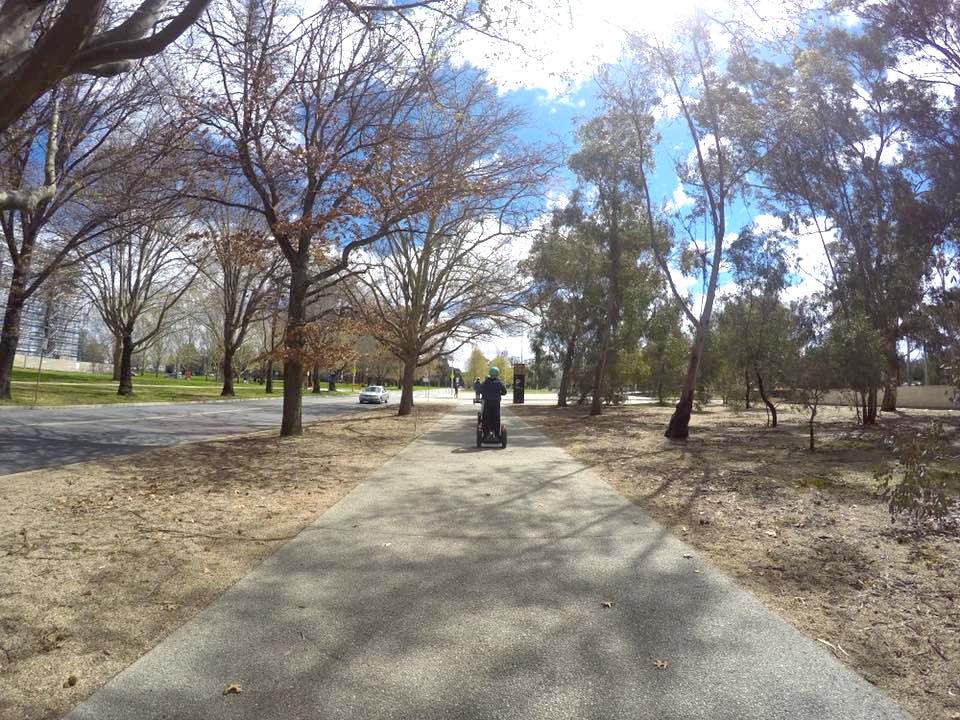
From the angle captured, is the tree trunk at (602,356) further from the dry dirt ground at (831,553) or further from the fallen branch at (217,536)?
the fallen branch at (217,536)

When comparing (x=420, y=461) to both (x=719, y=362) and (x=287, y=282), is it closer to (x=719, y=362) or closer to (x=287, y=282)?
(x=287, y=282)

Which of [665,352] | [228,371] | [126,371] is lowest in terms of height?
[126,371]

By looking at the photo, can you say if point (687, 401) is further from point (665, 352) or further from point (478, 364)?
point (478, 364)

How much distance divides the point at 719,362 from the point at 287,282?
97.5ft

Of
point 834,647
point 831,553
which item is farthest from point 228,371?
point 834,647

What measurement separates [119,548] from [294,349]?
9421 mm

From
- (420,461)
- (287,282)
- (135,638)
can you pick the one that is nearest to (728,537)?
(135,638)

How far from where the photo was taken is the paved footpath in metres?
3.09

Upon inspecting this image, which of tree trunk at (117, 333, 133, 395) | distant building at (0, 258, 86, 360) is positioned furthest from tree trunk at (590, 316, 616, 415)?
tree trunk at (117, 333, 133, 395)

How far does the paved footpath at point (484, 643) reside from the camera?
3088 mm

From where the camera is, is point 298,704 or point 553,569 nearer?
point 298,704

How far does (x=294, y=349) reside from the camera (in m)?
14.7

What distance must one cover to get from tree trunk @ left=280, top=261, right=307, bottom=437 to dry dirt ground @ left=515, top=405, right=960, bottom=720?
6748 millimetres

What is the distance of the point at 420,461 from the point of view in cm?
1202
